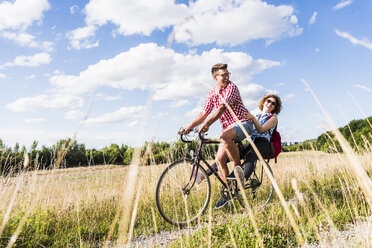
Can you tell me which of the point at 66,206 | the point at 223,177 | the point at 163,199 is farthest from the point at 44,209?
the point at 223,177

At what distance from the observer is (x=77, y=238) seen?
11.9 feet

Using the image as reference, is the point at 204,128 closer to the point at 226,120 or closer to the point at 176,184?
the point at 226,120

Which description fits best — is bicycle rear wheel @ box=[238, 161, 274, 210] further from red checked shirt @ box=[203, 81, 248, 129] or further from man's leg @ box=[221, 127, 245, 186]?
red checked shirt @ box=[203, 81, 248, 129]

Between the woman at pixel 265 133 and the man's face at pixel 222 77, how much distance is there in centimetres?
83

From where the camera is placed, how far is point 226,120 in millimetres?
4277

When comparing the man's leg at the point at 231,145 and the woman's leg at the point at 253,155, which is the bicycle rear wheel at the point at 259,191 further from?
the man's leg at the point at 231,145

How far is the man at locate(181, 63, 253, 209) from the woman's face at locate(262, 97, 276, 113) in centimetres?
75

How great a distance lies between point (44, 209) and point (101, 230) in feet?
3.12

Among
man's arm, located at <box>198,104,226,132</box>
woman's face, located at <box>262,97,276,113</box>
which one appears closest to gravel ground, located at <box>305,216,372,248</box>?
man's arm, located at <box>198,104,226,132</box>

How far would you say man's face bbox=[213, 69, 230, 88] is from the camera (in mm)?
4133

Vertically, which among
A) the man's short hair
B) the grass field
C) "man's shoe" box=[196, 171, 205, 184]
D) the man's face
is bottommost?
the grass field

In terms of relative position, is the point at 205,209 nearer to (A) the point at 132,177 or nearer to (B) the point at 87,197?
(B) the point at 87,197

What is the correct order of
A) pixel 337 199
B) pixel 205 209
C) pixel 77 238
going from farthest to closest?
1. pixel 337 199
2. pixel 205 209
3. pixel 77 238

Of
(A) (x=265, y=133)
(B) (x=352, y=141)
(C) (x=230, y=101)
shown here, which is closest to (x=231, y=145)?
(C) (x=230, y=101)
